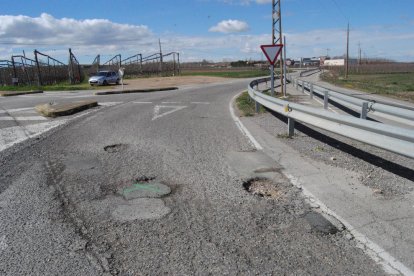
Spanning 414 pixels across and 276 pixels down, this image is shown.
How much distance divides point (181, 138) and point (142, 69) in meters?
52.2

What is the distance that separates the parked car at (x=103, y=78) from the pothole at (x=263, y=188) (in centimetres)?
3481

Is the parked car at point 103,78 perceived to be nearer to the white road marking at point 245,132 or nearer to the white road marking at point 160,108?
the white road marking at point 160,108

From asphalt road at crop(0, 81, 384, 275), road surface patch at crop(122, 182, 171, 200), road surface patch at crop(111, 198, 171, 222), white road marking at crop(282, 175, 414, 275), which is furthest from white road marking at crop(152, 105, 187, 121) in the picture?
white road marking at crop(282, 175, 414, 275)

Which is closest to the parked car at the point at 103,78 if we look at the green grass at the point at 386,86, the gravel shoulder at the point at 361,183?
the green grass at the point at 386,86

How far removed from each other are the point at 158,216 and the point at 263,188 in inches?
69.2

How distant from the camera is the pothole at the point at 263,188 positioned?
558 cm

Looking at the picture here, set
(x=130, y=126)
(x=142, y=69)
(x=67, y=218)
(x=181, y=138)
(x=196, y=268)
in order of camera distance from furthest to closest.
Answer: (x=142, y=69), (x=130, y=126), (x=181, y=138), (x=67, y=218), (x=196, y=268)

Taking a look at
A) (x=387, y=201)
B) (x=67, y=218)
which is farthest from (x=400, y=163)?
(x=67, y=218)

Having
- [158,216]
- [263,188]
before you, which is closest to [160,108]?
[263,188]

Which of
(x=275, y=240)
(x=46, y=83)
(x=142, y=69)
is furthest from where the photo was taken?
(x=142, y=69)

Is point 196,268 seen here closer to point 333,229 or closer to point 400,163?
point 333,229

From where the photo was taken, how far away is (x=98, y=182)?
6098 mm

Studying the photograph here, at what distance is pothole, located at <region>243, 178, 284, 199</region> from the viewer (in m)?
5.58

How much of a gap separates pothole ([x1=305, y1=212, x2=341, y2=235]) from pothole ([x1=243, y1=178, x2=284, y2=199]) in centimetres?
76
